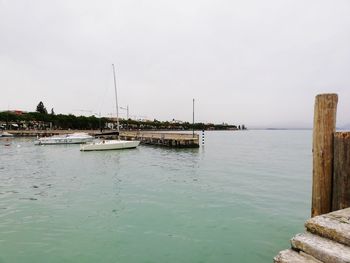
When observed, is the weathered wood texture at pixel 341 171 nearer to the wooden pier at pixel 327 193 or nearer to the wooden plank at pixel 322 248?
the wooden pier at pixel 327 193

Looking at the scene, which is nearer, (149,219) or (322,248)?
(322,248)

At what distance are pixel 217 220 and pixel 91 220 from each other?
437cm

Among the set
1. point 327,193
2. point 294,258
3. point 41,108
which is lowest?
point 294,258

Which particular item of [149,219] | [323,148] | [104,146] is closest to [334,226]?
[323,148]

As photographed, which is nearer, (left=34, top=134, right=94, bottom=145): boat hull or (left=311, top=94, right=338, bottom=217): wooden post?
(left=311, top=94, right=338, bottom=217): wooden post

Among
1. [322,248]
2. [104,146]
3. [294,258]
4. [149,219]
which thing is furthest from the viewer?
[104,146]

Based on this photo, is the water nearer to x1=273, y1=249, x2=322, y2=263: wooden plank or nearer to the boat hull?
x1=273, y1=249, x2=322, y2=263: wooden plank

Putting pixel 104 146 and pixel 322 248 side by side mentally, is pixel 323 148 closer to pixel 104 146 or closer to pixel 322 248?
pixel 322 248

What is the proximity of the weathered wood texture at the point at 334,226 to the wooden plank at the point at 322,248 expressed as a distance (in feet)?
0.25

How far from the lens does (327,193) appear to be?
508 centimetres

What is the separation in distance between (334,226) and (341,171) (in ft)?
4.55

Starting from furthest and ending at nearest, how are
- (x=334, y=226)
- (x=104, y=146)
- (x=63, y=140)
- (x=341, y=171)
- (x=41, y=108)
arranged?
(x=41, y=108), (x=63, y=140), (x=104, y=146), (x=341, y=171), (x=334, y=226)

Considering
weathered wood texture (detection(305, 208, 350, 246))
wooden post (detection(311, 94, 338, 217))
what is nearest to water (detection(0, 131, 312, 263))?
wooden post (detection(311, 94, 338, 217))

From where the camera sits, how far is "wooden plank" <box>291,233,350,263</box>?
3.38 meters
